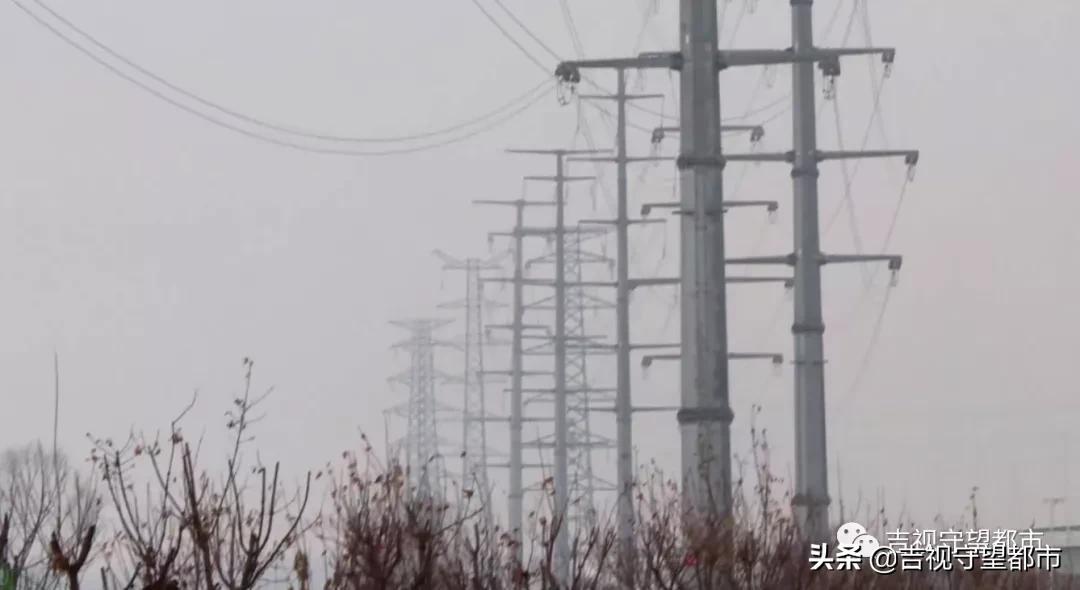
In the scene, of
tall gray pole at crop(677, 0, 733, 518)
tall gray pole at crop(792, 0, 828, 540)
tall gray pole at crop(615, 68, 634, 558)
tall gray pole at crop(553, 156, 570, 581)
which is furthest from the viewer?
tall gray pole at crop(553, 156, 570, 581)

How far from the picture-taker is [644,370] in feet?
163

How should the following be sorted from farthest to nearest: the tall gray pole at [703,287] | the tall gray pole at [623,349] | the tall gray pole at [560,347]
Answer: the tall gray pole at [560,347]
the tall gray pole at [623,349]
the tall gray pole at [703,287]

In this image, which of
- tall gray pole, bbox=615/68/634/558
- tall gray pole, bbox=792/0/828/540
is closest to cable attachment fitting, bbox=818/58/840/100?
tall gray pole, bbox=792/0/828/540

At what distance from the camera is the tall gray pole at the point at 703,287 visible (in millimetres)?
23609

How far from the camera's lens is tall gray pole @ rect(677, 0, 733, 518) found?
2361 centimetres

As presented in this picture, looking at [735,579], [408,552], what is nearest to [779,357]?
[735,579]

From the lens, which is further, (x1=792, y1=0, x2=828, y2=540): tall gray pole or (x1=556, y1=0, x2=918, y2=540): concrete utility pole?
(x1=792, y1=0, x2=828, y2=540): tall gray pole

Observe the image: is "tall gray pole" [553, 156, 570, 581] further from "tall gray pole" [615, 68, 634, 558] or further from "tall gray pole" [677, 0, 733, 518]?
"tall gray pole" [677, 0, 733, 518]

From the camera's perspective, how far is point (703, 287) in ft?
77.8

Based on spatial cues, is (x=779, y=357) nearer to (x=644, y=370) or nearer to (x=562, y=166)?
(x=644, y=370)

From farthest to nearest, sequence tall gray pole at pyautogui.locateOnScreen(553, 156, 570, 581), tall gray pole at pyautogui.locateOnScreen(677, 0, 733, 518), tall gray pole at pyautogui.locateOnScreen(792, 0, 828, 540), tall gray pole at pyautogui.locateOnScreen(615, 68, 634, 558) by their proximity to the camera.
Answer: tall gray pole at pyautogui.locateOnScreen(553, 156, 570, 581) → tall gray pole at pyautogui.locateOnScreen(615, 68, 634, 558) → tall gray pole at pyautogui.locateOnScreen(792, 0, 828, 540) → tall gray pole at pyautogui.locateOnScreen(677, 0, 733, 518)

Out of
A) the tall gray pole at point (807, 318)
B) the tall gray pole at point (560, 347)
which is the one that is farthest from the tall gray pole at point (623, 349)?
the tall gray pole at point (807, 318)

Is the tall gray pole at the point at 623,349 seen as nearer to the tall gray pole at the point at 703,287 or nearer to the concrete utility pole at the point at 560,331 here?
the concrete utility pole at the point at 560,331

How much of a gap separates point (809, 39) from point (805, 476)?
19.3ft
